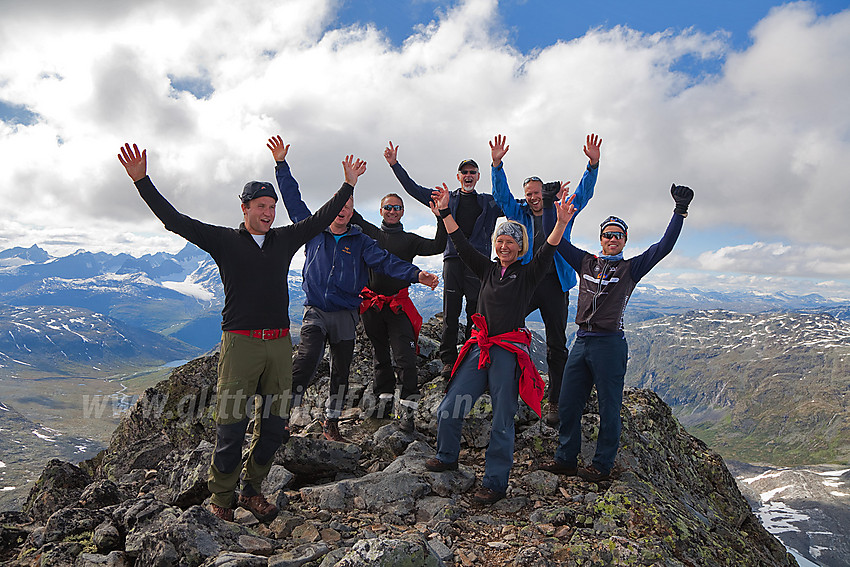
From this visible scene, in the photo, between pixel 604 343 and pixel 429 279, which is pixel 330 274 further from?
pixel 604 343

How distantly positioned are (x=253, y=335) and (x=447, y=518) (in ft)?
14.6

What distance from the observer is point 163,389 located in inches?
637

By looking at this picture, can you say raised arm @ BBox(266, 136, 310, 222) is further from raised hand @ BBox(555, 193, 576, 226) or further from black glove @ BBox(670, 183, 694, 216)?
black glove @ BBox(670, 183, 694, 216)

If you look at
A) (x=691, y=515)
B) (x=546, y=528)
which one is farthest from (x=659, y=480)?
(x=546, y=528)

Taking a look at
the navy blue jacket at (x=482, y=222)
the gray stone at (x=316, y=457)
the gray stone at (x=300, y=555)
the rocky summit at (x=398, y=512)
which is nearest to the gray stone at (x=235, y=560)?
the rocky summit at (x=398, y=512)

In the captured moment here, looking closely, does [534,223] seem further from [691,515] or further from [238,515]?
[238,515]

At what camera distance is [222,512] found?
7.12 metres

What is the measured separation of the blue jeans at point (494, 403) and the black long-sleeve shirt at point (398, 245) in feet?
11.2

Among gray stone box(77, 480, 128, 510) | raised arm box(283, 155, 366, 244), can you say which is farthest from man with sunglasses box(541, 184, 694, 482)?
gray stone box(77, 480, 128, 510)

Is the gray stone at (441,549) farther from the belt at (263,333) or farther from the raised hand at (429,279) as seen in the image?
the raised hand at (429,279)

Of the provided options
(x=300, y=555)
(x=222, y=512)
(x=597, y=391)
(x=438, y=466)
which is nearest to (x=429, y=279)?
(x=438, y=466)

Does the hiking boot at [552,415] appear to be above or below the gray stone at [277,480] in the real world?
above

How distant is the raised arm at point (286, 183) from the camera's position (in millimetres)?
9969

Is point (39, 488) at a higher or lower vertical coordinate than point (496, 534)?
lower
